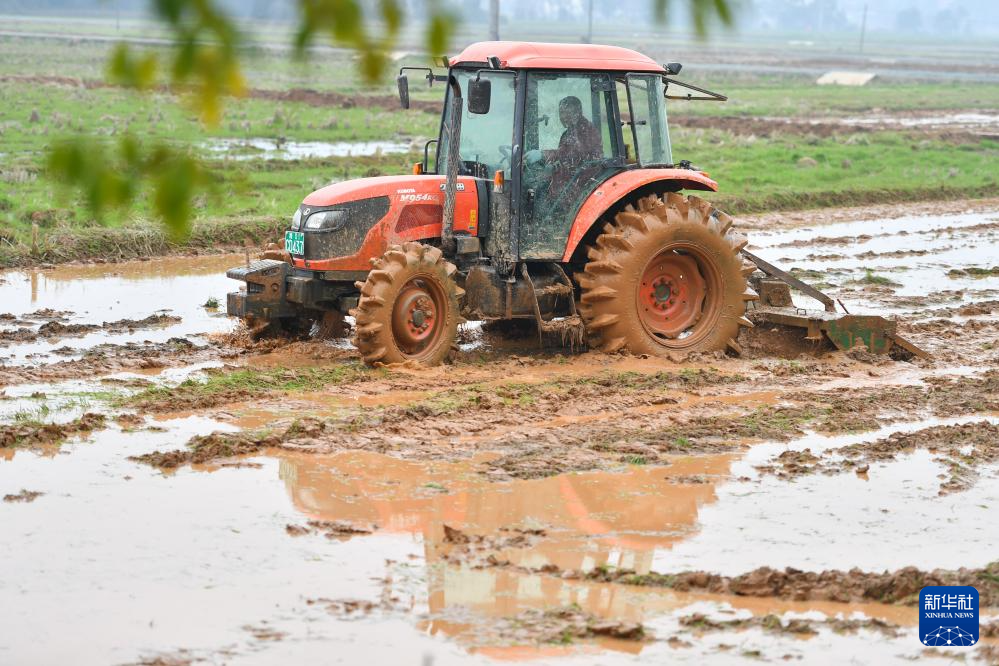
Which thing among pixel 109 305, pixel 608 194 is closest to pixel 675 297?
pixel 608 194

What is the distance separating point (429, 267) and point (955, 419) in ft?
13.1

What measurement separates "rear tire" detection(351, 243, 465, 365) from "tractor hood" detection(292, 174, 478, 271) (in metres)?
Answer: 0.37

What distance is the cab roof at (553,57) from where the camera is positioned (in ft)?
34.0

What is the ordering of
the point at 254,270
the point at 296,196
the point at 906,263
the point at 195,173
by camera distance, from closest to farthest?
1. the point at 195,173
2. the point at 254,270
3. the point at 906,263
4. the point at 296,196

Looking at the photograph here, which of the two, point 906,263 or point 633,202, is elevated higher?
point 633,202

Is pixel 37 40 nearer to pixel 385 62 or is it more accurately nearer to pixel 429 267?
pixel 429 267

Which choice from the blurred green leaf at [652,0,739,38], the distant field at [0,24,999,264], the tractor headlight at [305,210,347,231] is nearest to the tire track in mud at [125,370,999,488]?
the tractor headlight at [305,210,347,231]

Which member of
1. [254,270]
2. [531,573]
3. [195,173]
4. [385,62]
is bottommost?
[531,573]

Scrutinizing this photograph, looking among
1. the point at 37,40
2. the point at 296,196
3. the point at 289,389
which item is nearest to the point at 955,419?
the point at 289,389

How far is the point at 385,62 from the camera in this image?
2908 millimetres

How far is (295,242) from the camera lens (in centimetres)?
1055

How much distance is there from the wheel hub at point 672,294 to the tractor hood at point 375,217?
165 centimetres

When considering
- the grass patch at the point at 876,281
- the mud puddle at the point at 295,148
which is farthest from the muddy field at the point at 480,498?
the mud puddle at the point at 295,148

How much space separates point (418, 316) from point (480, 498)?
301 centimetres
